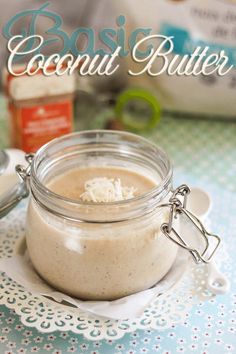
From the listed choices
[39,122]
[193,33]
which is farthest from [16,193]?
[193,33]

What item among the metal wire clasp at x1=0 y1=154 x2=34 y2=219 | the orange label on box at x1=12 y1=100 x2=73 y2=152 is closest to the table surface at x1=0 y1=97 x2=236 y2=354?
the metal wire clasp at x1=0 y1=154 x2=34 y2=219

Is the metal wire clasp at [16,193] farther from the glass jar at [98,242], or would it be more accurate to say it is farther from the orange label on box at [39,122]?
the orange label on box at [39,122]

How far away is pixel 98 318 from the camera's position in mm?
720

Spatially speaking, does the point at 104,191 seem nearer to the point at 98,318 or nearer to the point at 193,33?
the point at 98,318

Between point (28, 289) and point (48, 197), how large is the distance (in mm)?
124

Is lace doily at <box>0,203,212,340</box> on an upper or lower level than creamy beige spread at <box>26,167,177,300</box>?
lower

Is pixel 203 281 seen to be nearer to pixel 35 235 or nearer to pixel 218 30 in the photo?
pixel 35 235

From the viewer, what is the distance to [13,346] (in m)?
0.73

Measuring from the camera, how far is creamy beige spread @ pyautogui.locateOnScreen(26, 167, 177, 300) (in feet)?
2.32

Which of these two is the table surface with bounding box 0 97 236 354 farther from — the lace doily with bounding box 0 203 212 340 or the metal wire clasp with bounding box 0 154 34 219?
the metal wire clasp with bounding box 0 154 34 219

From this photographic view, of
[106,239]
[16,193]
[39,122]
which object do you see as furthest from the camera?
[39,122]

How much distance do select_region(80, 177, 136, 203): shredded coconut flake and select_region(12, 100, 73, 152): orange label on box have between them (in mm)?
353

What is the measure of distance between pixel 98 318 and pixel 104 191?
6.1 inches

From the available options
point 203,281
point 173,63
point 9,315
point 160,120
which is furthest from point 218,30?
point 9,315
